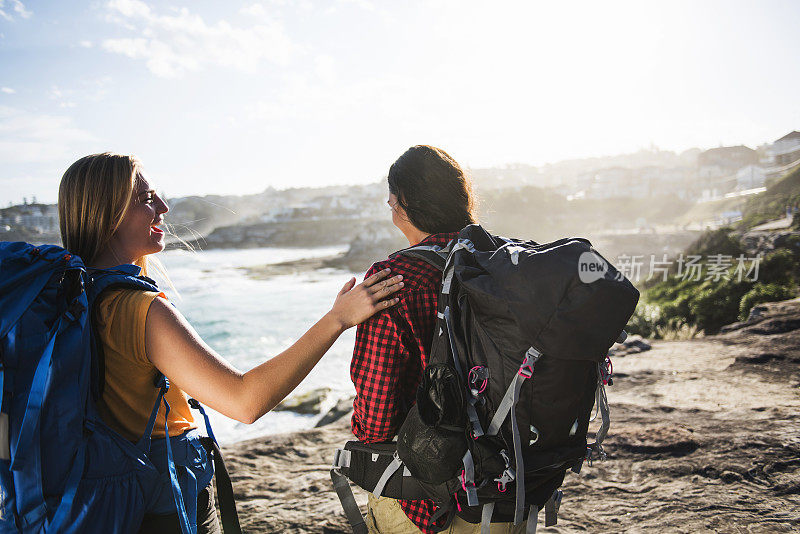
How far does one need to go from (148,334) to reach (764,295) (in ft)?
33.4

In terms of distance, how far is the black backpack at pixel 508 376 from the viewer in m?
1.21

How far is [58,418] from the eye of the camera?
1.14 m

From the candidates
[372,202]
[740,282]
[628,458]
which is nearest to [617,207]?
[372,202]

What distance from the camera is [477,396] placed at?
4.51 ft

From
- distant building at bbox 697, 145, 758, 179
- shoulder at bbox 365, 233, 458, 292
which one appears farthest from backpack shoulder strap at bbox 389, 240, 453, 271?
distant building at bbox 697, 145, 758, 179

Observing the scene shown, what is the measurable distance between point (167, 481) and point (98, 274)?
0.61 metres

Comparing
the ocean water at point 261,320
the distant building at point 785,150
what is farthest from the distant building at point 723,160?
the ocean water at point 261,320

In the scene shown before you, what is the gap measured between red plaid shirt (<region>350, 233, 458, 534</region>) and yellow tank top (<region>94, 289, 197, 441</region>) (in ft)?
1.93

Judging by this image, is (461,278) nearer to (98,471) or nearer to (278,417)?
(98,471)

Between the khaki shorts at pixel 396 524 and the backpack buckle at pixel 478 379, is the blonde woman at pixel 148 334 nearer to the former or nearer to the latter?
the backpack buckle at pixel 478 379

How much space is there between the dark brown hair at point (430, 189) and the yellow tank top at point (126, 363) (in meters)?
0.85

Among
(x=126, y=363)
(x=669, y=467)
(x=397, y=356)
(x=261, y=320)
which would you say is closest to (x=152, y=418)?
(x=126, y=363)

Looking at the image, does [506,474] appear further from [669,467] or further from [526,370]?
[669,467]

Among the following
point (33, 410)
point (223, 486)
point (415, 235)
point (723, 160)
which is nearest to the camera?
point (33, 410)
